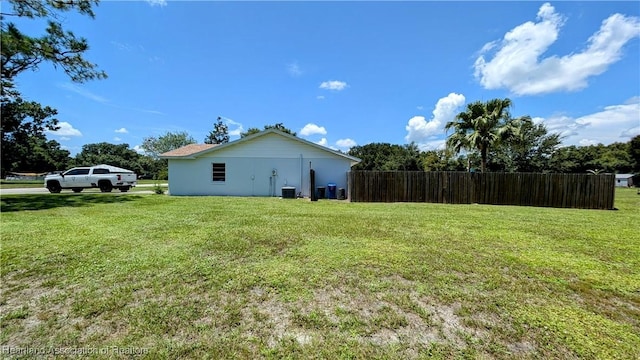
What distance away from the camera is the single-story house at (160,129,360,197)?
15164 mm

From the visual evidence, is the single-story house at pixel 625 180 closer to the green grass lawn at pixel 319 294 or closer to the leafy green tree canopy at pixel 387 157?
the leafy green tree canopy at pixel 387 157

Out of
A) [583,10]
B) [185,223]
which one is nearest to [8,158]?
[185,223]

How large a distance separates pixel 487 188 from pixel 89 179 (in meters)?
22.1

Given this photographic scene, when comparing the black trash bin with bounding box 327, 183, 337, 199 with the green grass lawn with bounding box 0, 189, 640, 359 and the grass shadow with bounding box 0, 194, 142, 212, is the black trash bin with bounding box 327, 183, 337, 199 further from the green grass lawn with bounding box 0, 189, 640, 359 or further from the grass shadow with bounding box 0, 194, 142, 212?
the grass shadow with bounding box 0, 194, 142, 212

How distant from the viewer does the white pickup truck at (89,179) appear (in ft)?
54.4

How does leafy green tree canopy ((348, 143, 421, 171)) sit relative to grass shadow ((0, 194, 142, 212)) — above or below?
above

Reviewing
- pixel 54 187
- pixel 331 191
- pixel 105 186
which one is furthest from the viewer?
pixel 105 186

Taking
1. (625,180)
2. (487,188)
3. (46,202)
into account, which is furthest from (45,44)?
(625,180)

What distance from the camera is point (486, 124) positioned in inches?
574

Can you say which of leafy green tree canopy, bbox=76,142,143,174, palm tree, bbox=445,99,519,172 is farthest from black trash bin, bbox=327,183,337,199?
leafy green tree canopy, bbox=76,142,143,174

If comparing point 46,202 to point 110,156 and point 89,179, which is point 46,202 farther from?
point 110,156

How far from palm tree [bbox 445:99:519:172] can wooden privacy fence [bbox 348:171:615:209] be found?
2.65 meters

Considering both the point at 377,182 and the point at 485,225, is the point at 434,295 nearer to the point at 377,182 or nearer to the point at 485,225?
the point at 485,225

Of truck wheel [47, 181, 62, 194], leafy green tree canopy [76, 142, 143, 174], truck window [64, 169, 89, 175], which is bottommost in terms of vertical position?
truck wheel [47, 181, 62, 194]
